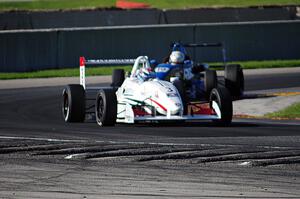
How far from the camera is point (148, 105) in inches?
813

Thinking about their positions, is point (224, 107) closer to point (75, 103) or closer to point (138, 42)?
point (75, 103)

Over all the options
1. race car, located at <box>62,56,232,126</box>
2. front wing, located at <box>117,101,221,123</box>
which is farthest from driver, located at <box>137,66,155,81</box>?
front wing, located at <box>117,101,221,123</box>

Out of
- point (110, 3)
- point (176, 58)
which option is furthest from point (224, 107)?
point (110, 3)

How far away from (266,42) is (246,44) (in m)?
0.71

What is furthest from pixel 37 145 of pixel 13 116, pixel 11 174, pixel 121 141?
pixel 13 116

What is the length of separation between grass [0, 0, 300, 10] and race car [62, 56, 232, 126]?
24.6m

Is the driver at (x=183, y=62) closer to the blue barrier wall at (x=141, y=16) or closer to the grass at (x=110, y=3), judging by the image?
the blue barrier wall at (x=141, y=16)

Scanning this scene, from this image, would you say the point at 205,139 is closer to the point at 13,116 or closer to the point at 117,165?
the point at 117,165

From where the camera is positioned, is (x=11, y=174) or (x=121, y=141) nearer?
(x=11, y=174)

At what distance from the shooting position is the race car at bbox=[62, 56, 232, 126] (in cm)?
2025

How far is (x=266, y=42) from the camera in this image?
3662 cm

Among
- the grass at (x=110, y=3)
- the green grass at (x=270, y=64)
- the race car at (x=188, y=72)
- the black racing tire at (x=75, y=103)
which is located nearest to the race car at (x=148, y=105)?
the black racing tire at (x=75, y=103)

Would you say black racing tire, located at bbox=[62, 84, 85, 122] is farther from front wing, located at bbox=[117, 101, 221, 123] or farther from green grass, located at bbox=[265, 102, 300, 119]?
green grass, located at bbox=[265, 102, 300, 119]

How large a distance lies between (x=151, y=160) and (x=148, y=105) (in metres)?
5.45
